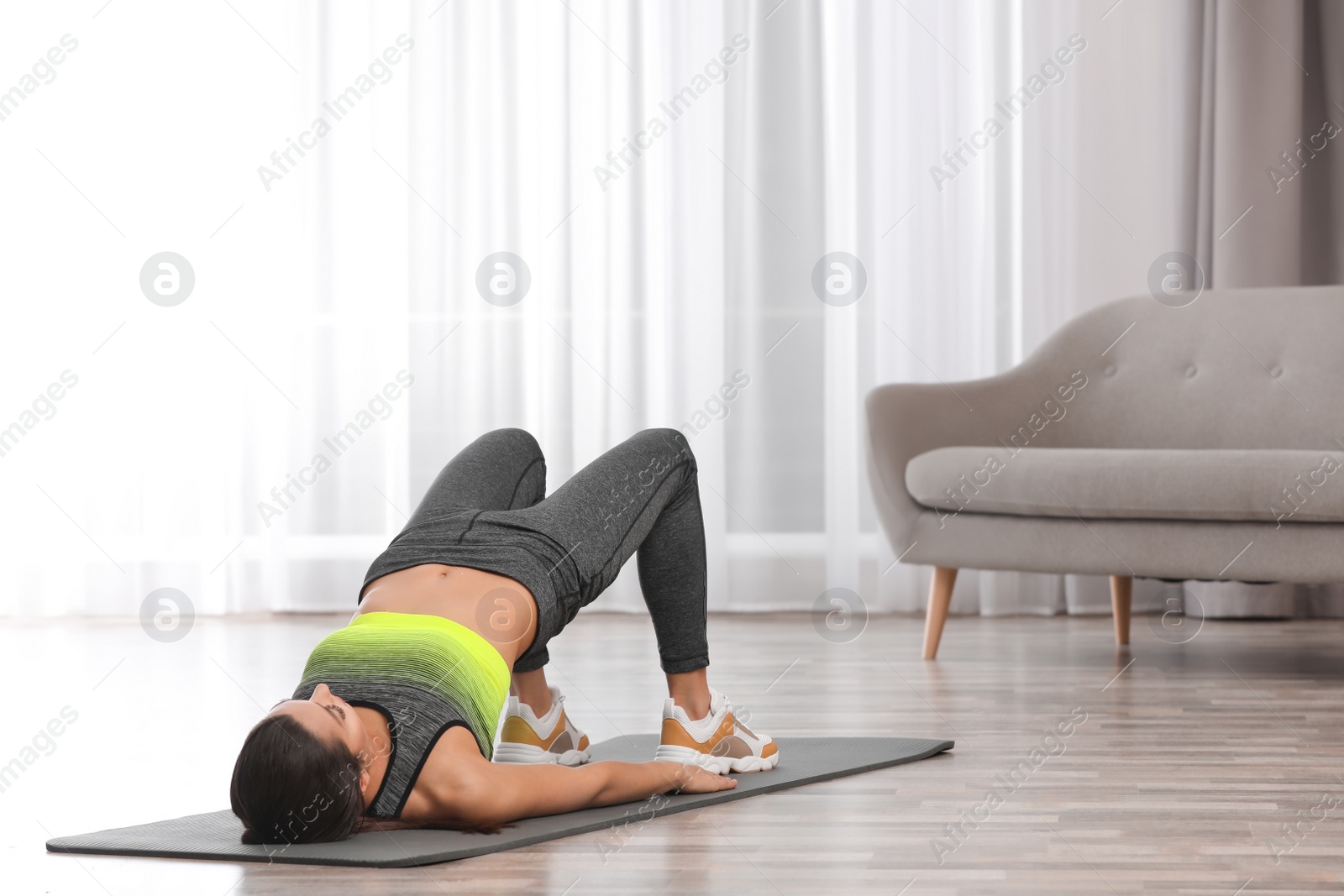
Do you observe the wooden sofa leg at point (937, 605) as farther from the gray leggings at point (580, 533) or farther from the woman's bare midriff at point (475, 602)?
the woman's bare midriff at point (475, 602)

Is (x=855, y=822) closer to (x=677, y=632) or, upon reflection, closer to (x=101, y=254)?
(x=677, y=632)

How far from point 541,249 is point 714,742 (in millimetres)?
2412

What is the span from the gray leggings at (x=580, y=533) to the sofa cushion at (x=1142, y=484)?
113cm

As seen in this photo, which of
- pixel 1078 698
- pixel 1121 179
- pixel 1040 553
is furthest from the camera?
pixel 1121 179

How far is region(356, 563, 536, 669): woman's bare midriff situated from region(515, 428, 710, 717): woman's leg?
9 cm

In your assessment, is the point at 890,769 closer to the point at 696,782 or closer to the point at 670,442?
the point at 696,782

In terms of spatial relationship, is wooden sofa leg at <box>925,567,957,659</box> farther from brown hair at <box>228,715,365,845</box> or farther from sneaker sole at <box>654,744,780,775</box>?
brown hair at <box>228,715,365,845</box>

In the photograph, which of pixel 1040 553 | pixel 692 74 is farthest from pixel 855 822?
pixel 692 74

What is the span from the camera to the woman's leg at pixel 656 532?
1.68m

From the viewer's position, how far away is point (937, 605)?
2984mm

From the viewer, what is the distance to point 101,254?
403 cm

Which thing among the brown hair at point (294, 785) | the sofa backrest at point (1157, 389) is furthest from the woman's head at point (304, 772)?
the sofa backrest at point (1157, 389)

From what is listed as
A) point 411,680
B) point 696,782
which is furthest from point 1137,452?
point 411,680

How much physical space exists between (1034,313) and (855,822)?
253cm
